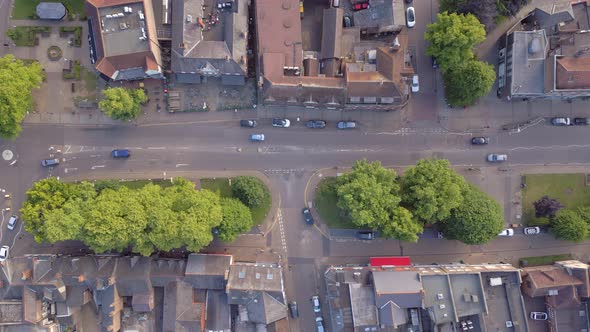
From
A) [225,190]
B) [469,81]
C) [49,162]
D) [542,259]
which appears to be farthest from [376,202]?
[49,162]

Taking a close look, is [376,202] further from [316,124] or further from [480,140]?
[480,140]

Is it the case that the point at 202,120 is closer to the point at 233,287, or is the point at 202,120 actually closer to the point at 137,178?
the point at 137,178

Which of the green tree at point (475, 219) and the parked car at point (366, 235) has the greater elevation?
the green tree at point (475, 219)

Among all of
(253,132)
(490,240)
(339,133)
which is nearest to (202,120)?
(253,132)

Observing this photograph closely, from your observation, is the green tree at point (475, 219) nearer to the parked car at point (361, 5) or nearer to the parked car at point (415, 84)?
the parked car at point (415, 84)

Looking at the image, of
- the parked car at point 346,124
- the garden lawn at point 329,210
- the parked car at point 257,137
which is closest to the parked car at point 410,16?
the parked car at point 346,124

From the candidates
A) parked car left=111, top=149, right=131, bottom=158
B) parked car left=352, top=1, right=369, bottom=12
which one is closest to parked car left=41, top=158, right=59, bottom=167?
parked car left=111, top=149, right=131, bottom=158

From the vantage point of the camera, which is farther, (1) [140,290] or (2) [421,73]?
(2) [421,73]
